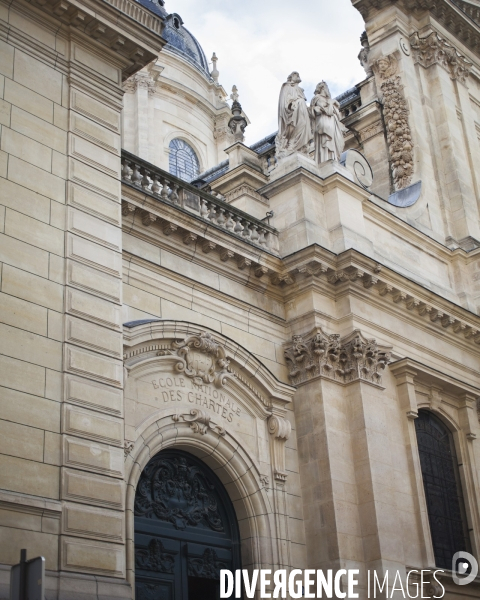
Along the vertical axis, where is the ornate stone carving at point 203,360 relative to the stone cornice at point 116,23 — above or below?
below

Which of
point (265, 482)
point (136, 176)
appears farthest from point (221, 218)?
point (265, 482)

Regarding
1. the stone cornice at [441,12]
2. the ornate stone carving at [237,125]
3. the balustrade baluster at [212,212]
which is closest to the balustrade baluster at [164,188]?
the balustrade baluster at [212,212]

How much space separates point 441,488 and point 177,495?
18.6 feet

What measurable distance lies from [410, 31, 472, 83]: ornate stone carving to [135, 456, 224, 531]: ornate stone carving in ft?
45.4

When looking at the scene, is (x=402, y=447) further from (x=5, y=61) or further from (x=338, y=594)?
(x=5, y=61)

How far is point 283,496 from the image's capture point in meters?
14.8

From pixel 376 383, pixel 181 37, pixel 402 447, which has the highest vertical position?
pixel 181 37

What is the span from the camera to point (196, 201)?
1569 centimetres

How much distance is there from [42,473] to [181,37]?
3141 cm

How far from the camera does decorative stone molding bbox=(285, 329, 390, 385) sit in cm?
1581

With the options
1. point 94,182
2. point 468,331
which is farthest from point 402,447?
point 94,182

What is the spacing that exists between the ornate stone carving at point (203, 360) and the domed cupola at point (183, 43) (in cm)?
2378

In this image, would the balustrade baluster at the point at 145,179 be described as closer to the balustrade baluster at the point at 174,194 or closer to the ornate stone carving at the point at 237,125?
the balustrade baluster at the point at 174,194

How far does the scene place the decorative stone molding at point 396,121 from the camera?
21.6 m
